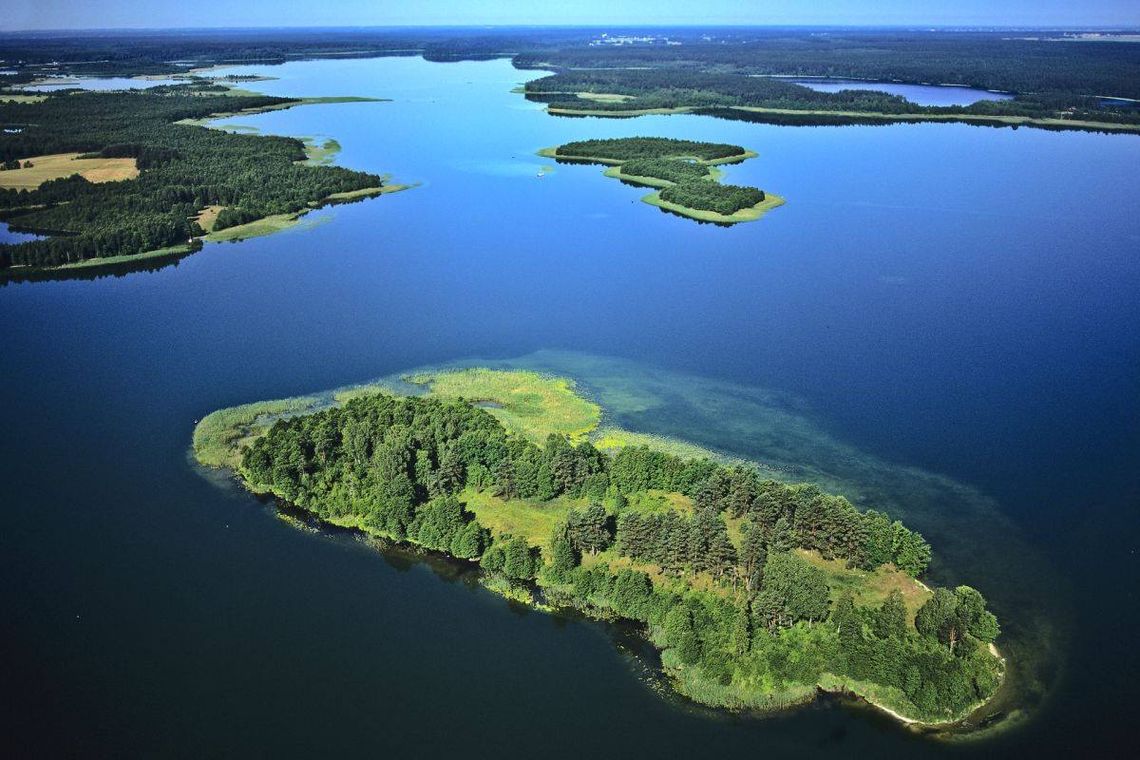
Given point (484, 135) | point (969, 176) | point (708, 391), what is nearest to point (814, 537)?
point (708, 391)

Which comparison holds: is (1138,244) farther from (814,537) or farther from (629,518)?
(629,518)

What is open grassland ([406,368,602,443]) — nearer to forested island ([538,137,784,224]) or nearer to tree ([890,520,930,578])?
tree ([890,520,930,578])

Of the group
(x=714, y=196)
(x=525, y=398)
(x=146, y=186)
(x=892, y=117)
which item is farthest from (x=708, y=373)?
(x=892, y=117)

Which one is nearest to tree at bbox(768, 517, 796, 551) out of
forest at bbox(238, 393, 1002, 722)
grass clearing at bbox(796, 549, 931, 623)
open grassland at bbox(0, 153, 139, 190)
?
forest at bbox(238, 393, 1002, 722)

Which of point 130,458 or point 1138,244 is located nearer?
point 130,458

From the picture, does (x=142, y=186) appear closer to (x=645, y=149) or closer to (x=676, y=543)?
(x=645, y=149)

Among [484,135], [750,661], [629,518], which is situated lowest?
[750,661]
